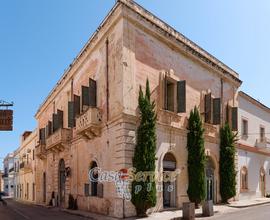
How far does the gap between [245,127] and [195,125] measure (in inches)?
391

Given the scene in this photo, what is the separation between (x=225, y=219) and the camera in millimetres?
15500

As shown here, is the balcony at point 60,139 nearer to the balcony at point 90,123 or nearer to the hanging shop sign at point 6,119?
the balcony at point 90,123

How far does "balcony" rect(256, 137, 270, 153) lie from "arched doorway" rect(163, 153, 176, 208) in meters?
13.2

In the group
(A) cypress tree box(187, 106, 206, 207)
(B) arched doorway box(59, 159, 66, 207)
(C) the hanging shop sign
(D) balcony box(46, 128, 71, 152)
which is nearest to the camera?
(C) the hanging shop sign

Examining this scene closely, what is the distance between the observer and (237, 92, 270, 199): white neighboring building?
2740cm

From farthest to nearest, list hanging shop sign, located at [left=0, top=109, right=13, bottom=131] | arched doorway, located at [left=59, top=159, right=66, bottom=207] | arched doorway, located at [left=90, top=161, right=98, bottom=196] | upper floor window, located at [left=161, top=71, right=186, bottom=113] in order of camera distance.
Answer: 1. arched doorway, located at [left=59, top=159, right=66, bottom=207]
2. arched doorway, located at [left=90, top=161, right=98, bottom=196]
3. upper floor window, located at [left=161, top=71, right=186, bottom=113]
4. hanging shop sign, located at [left=0, top=109, right=13, bottom=131]

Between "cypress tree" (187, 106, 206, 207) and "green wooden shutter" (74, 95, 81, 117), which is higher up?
"green wooden shutter" (74, 95, 81, 117)

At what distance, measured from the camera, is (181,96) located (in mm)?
19609

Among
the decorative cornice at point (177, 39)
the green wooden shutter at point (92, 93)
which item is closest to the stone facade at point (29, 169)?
the decorative cornice at point (177, 39)

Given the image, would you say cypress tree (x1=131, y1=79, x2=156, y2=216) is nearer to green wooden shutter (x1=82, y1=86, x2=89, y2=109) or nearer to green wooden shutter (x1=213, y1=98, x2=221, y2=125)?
green wooden shutter (x1=82, y1=86, x2=89, y2=109)

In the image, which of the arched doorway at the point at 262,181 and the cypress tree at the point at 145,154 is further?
the arched doorway at the point at 262,181

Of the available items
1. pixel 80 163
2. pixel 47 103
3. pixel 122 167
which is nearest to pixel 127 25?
pixel 122 167

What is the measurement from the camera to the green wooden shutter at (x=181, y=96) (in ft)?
64.1

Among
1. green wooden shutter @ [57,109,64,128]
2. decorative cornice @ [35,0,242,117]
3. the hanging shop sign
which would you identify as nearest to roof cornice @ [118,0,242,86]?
decorative cornice @ [35,0,242,117]
